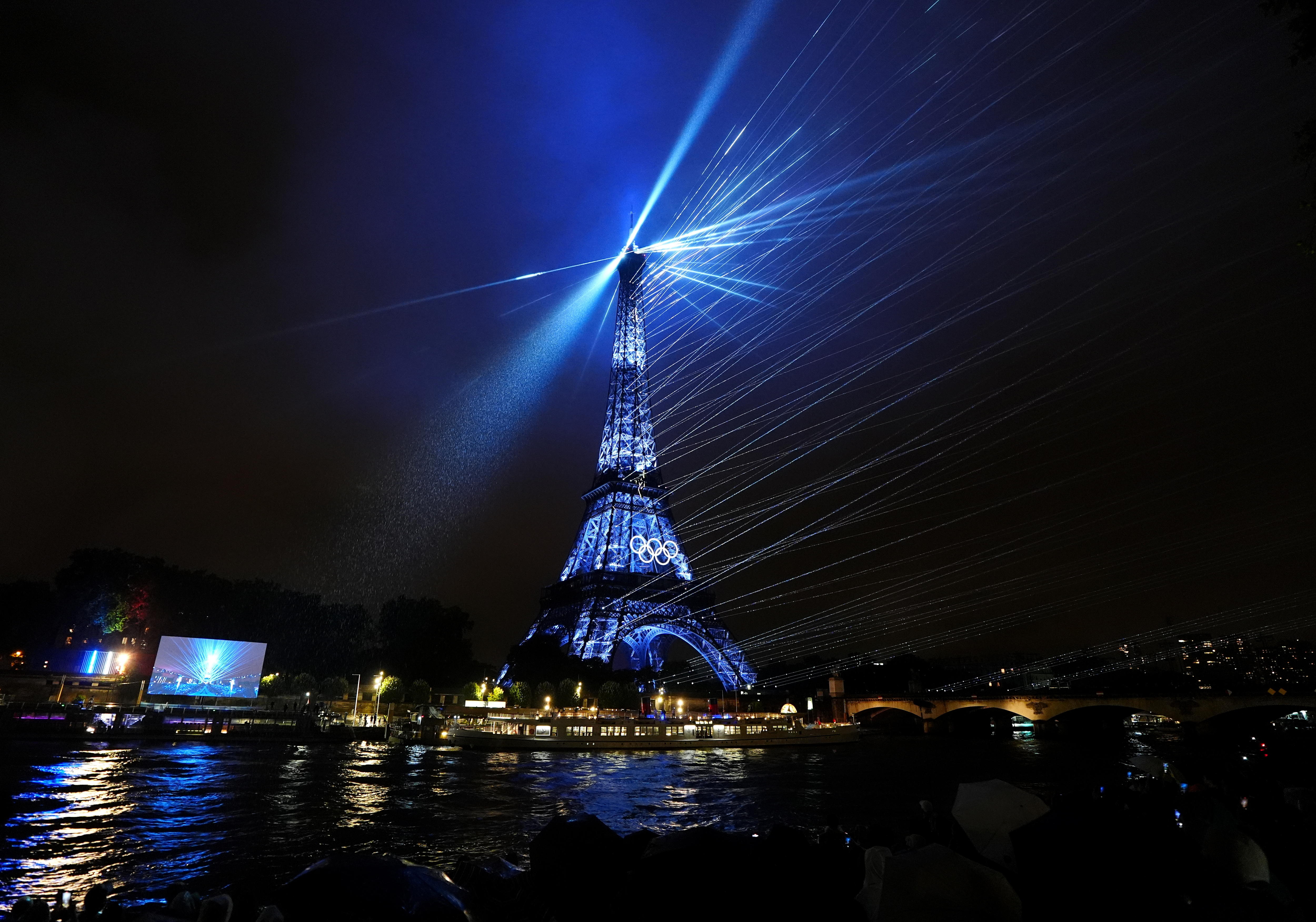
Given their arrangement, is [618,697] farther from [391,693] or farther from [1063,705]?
[1063,705]

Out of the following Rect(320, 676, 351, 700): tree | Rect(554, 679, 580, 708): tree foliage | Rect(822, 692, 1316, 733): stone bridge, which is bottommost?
Rect(822, 692, 1316, 733): stone bridge

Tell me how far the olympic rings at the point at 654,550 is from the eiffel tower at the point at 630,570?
70 millimetres

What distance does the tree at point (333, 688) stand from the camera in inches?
2336

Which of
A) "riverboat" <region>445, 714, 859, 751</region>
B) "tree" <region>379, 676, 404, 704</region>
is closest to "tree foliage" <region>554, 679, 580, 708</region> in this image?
"riverboat" <region>445, 714, 859, 751</region>

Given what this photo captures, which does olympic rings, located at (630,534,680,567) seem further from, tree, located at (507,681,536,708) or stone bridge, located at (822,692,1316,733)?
stone bridge, located at (822,692,1316,733)

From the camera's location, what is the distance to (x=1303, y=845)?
1074 cm

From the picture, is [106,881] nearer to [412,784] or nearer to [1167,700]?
[412,784]

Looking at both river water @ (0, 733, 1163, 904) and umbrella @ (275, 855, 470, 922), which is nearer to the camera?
umbrella @ (275, 855, 470, 922)

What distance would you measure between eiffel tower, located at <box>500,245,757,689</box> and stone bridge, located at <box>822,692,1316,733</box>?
1912cm

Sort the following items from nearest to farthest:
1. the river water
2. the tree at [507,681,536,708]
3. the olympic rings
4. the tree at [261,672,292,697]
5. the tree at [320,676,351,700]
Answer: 1. the river water
2. the tree at [507,681,536,708]
3. the tree at [261,672,292,697]
4. the olympic rings
5. the tree at [320,676,351,700]

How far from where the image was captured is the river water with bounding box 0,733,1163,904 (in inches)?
462

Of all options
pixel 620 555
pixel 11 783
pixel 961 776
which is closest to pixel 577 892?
pixel 11 783

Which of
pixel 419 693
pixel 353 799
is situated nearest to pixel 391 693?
pixel 419 693

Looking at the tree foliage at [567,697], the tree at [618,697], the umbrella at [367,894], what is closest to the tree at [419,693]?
the tree foliage at [567,697]
